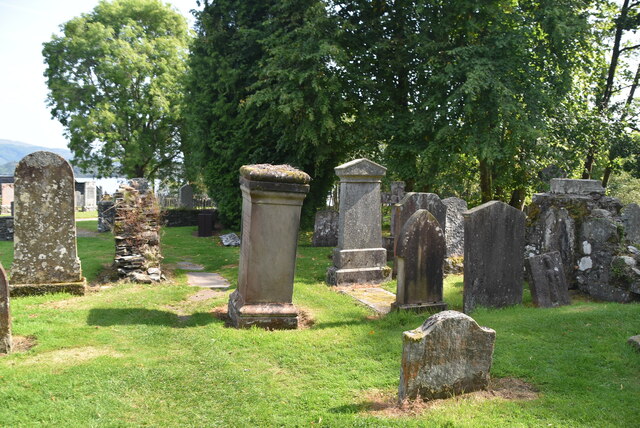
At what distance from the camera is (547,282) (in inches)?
314

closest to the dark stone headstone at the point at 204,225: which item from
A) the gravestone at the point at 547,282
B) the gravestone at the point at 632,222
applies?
the gravestone at the point at 547,282

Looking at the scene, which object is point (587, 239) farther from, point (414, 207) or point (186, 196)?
point (186, 196)

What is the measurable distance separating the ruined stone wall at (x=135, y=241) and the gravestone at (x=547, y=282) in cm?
758

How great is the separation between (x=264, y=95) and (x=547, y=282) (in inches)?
459

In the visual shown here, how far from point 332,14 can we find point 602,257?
1316cm

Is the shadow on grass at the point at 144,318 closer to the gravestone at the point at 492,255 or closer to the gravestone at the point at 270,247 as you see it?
the gravestone at the point at 270,247

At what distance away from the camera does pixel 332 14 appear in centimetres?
1748

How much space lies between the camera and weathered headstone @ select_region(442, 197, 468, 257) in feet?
40.5

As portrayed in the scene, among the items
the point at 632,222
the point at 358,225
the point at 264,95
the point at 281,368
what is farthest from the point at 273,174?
the point at 632,222

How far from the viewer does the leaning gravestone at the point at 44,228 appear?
812 cm

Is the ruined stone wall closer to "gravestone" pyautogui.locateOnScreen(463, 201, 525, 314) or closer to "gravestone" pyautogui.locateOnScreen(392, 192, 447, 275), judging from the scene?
"gravestone" pyautogui.locateOnScreen(392, 192, 447, 275)

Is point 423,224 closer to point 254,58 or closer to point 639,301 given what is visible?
point 639,301

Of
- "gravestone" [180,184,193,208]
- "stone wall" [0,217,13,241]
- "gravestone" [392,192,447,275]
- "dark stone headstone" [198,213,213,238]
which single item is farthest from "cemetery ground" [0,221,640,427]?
"gravestone" [180,184,193,208]

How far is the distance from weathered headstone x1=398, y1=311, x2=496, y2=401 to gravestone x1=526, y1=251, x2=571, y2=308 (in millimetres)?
3912
